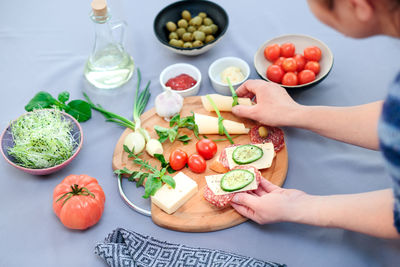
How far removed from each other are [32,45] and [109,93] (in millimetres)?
624

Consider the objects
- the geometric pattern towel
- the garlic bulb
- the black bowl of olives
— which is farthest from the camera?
the black bowl of olives

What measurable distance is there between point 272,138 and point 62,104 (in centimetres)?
99

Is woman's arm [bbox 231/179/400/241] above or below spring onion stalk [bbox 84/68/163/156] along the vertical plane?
above

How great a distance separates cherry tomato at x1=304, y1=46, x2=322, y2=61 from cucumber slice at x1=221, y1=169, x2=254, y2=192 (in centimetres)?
75

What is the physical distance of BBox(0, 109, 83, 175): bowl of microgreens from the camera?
5.53ft

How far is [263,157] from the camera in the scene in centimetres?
168

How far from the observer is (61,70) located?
2.19 m

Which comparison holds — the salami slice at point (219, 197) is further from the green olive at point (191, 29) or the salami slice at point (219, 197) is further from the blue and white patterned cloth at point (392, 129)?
the green olive at point (191, 29)

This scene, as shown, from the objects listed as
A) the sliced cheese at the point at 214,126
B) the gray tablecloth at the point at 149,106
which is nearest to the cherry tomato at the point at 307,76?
the gray tablecloth at the point at 149,106

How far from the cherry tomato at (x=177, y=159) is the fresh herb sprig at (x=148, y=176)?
4cm

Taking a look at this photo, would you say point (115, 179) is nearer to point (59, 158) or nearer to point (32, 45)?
point (59, 158)

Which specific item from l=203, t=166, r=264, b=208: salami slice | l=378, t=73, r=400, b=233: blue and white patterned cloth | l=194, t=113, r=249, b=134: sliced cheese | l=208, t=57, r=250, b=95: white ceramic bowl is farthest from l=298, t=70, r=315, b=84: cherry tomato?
l=378, t=73, r=400, b=233: blue and white patterned cloth

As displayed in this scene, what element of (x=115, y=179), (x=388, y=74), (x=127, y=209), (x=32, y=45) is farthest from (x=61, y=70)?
(x=388, y=74)

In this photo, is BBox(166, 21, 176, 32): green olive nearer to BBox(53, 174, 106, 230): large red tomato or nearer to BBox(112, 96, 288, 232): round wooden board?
BBox(112, 96, 288, 232): round wooden board
